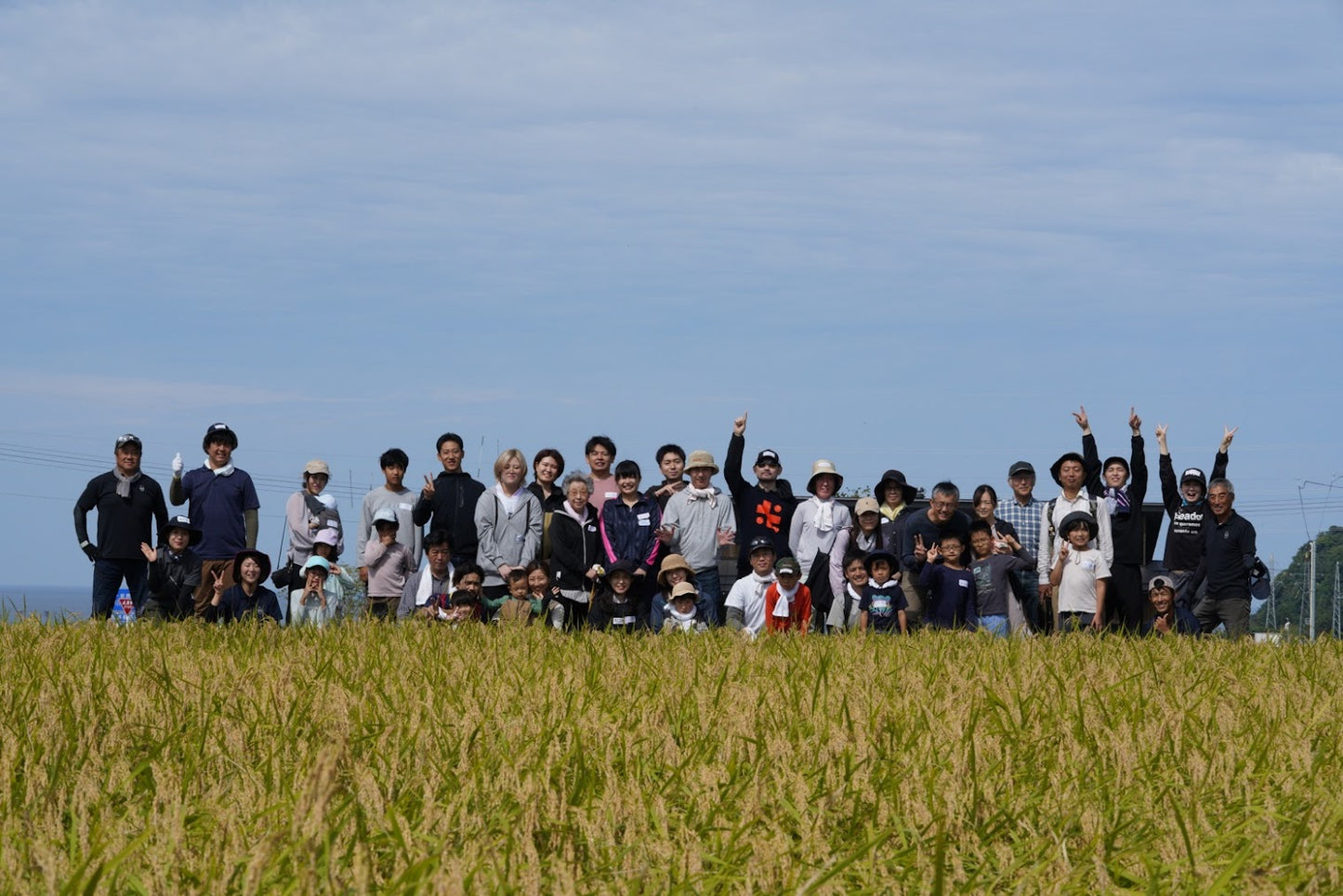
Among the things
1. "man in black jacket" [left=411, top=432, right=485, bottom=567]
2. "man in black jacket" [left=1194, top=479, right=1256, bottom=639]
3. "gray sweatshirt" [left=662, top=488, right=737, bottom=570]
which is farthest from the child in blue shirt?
"man in black jacket" [left=411, top=432, right=485, bottom=567]

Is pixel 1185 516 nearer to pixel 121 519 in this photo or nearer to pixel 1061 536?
pixel 1061 536

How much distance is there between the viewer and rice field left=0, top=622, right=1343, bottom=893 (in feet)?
13.8

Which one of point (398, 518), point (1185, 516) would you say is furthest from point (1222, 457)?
point (398, 518)

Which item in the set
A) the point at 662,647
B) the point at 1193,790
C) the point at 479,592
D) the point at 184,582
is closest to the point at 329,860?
the point at 1193,790

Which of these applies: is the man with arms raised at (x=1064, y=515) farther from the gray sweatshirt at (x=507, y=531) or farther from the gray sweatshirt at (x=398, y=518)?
the gray sweatshirt at (x=398, y=518)

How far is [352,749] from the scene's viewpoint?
566 centimetres

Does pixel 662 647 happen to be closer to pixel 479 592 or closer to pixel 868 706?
pixel 868 706

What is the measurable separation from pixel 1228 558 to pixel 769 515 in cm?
377

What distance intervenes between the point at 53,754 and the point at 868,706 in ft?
10.3

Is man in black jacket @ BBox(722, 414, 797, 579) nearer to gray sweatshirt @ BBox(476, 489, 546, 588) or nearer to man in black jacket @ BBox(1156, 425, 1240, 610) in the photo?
gray sweatshirt @ BBox(476, 489, 546, 588)

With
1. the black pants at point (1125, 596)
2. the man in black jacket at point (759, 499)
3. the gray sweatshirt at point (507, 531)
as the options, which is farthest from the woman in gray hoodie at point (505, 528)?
the black pants at point (1125, 596)

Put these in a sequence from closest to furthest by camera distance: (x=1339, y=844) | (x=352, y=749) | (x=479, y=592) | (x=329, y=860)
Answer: (x=329, y=860), (x=1339, y=844), (x=352, y=749), (x=479, y=592)

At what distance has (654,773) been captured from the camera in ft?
18.1

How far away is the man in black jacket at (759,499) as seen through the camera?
43.4 ft
